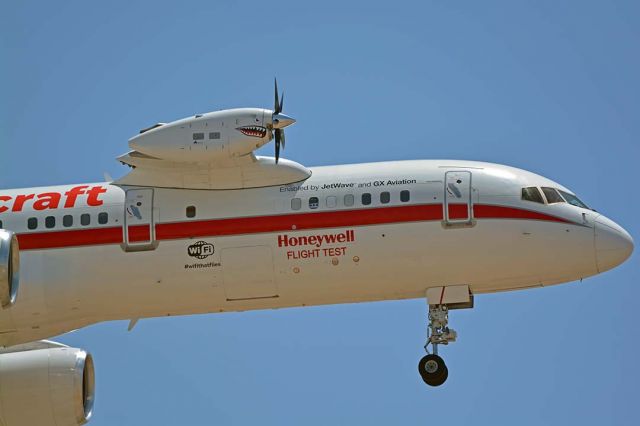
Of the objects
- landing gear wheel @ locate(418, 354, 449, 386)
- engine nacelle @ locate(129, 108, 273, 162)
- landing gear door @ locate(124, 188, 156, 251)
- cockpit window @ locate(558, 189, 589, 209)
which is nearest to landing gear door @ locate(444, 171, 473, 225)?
cockpit window @ locate(558, 189, 589, 209)

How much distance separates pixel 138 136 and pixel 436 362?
392 inches

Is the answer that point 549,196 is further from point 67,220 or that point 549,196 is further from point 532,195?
point 67,220

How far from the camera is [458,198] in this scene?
3750cm

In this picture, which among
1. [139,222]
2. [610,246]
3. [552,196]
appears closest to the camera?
[610,246]

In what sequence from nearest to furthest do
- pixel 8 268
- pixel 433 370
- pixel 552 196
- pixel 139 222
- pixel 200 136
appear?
pixel 8 268 < pixel 433 370 < pixel 552 196 < pixel 200 136 < pixel 139 222

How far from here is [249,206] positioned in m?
38.3

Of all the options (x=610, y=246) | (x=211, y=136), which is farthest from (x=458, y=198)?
(x=211, y=136)

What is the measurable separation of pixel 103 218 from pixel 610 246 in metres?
13.5

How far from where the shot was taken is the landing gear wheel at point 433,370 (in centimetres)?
3769

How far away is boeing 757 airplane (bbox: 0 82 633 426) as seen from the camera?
37250 mm

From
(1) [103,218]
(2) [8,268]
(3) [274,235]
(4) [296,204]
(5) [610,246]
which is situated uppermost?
(4) [296,204]

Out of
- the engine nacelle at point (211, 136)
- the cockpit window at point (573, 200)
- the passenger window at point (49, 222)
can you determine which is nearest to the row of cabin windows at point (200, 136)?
the engine nacelle at point (211, 136)

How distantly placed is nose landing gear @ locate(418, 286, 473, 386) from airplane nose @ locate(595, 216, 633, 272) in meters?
3.55

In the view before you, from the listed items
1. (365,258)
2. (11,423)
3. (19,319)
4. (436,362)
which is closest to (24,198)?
(19,319)
